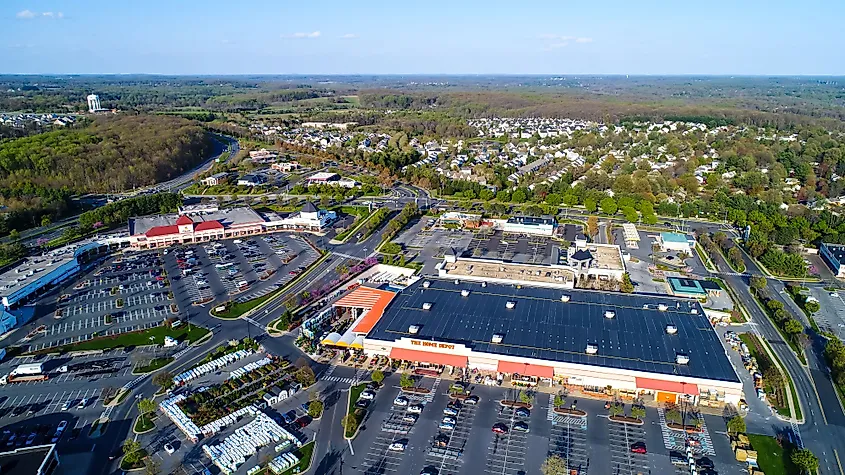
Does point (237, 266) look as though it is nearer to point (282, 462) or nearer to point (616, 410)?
point (282, 462)

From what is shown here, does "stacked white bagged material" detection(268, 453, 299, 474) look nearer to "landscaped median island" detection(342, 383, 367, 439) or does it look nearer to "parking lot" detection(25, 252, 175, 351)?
"landscaped median island" detection(342, 383, 367, 439)

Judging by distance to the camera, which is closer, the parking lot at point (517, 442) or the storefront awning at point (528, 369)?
the parking lot at point (517, 442)

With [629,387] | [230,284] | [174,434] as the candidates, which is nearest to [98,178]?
[230,284]

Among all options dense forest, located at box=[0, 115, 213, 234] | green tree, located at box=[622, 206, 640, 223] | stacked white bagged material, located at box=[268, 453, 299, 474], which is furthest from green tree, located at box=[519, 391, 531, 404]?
dense forest, located at box=[0, 115, 213, 234]

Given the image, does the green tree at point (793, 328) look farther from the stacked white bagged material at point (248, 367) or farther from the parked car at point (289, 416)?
the stacked white bagged material at point (248, 367)

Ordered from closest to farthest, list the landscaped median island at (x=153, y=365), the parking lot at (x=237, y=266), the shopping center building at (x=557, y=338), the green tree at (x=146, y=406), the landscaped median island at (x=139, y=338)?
the green tree at (x=146, y=406) → the shopping center building at (x=557, y=338) → the landscaped median island at (x=153, y=365) → the landscaped median island at (x=139, y=338) → the parking lot at (x=237, y=266)

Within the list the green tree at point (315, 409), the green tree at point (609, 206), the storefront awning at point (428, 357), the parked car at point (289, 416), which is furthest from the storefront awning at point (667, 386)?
the green tree at point (609, 206)
